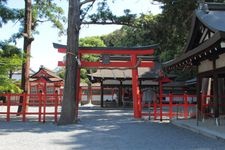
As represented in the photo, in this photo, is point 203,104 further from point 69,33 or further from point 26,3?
point 26,3

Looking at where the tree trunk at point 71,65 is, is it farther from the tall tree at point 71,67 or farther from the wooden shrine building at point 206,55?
the wooden shrine building at point 206,55

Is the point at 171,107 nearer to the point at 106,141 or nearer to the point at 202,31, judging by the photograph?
the point at 202,31

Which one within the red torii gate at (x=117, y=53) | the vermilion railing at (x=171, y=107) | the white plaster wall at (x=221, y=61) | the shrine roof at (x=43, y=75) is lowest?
the vermilion railing at (x=171, y=107)

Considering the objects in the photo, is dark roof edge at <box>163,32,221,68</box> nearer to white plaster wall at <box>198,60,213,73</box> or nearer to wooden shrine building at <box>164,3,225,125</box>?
wooden shrine building at <box>164,3,225,125</box>

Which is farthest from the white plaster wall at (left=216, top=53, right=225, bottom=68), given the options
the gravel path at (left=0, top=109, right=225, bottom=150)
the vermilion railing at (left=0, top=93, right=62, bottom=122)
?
the vermilion railing at (left=0, top=93, right=62, bottom=122)

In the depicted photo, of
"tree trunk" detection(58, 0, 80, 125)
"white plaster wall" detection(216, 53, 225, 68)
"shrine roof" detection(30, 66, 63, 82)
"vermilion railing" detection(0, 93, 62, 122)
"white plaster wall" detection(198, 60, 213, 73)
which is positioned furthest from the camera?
"shrine roof" detection(30, 66, 63, 82)

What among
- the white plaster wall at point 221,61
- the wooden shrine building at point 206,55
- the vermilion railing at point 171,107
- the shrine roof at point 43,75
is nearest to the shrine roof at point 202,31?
the wooden shrine building at point 206,55

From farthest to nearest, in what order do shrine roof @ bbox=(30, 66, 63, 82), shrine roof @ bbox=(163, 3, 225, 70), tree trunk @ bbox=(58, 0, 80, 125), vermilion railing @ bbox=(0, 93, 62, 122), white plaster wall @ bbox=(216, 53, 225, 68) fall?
shrine roof @ bbox=(30, 66, 63, 82), vermilion railing @ bbox=(0, 93, 62, 122), tree trunk @ bbox=(58, 0, 80, 125), white plaster wall @ bbox=(216, 53, 225, 68), shrine roof @ bbox=(163, 3, 225, 70)

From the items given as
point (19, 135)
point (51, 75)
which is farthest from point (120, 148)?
point (51, 75)

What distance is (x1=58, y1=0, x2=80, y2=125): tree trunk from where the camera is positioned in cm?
1611

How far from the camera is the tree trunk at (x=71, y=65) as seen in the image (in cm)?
1611

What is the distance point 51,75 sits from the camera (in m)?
41.6

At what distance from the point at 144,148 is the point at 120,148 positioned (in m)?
0.57

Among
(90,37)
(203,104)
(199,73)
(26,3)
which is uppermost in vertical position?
(90,37)
